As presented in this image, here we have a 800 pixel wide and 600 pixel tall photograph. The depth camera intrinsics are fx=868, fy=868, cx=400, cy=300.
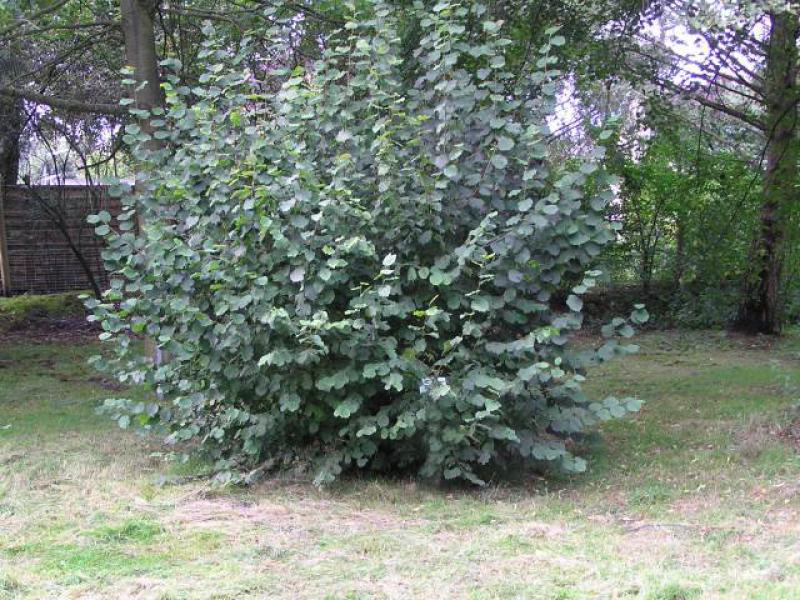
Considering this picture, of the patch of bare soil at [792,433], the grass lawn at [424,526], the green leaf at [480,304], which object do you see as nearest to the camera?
the grass lawn at [424,526]

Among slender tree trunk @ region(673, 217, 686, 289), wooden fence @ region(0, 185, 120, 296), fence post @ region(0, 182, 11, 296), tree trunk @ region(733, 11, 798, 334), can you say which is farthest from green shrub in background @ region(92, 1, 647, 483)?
fence post @ region(0, 182, 11, 296)

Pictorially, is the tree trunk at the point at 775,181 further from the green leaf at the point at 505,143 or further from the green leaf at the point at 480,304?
the green leaf at the point at 480,304

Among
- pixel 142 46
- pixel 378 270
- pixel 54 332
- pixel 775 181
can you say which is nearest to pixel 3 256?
pixel 54 332

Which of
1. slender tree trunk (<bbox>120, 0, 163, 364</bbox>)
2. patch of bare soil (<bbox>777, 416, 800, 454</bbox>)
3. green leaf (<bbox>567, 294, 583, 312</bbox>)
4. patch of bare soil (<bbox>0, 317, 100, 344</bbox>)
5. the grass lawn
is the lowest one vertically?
the grass lawn

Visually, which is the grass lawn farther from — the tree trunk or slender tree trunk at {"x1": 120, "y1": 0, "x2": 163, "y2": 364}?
the tree trunk

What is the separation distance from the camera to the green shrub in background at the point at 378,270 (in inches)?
196

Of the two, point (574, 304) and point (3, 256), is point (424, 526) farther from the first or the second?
point (3, 256)

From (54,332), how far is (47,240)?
102 inches

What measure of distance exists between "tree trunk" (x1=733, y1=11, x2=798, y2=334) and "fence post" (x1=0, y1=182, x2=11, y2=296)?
1089cm

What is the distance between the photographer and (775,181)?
30.3 feet

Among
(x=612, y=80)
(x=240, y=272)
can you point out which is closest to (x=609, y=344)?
(x=240, y=272)

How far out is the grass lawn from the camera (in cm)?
362

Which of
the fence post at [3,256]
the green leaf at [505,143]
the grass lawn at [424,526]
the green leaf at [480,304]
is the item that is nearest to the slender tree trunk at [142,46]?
the grass lawn at [424,526]

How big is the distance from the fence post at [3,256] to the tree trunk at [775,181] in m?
10.9
